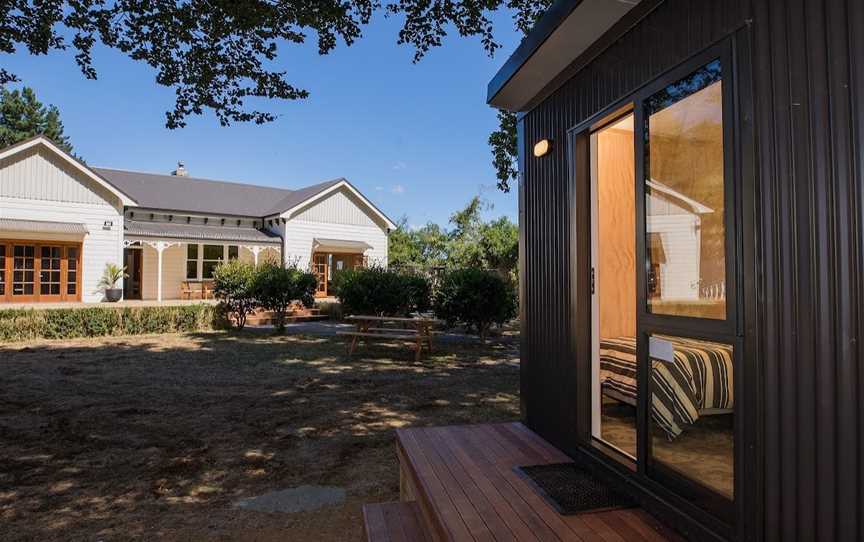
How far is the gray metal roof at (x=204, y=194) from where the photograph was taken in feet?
62.6

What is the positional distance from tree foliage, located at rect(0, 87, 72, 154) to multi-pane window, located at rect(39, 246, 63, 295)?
23.6 m

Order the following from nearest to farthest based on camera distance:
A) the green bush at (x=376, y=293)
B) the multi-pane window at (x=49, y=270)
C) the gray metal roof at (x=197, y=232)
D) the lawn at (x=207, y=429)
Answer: the lawn at (x=207, y=429) → the green bush at (x=376, y=293) → the multi-pane window at (x=49, y=270) → the gray metal roof at (x=197, y=232)

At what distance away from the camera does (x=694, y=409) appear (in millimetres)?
2127

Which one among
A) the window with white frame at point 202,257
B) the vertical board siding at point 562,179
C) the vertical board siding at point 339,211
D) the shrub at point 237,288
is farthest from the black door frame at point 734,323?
the vertical board siding at point 339,211

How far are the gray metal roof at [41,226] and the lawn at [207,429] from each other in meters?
7.70

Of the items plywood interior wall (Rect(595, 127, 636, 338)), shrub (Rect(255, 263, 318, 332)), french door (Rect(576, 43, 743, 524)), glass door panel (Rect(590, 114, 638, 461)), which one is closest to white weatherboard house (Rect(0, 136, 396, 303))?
shrub (Rect(255, 263, 318, 332))

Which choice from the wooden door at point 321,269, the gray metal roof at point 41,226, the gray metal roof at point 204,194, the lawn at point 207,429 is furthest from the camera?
the wooden door at point 321,269

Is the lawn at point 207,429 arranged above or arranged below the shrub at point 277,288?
below

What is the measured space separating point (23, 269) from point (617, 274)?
1789 cm

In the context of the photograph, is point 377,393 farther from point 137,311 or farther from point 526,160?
point 137,311

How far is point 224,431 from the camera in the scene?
188 inches

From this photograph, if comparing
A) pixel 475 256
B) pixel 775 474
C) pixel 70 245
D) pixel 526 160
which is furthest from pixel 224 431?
pixel 475 256

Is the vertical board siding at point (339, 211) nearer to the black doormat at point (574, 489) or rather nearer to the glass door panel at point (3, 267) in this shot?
the glass door panel at point (3, 267)

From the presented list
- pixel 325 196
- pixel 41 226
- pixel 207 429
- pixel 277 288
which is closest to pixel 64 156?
pixel 41 226
